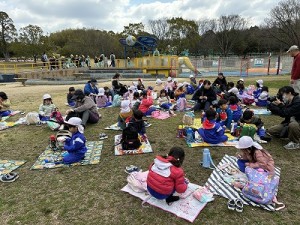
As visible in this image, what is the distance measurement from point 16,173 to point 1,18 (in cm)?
5087

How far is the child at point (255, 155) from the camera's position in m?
3.84

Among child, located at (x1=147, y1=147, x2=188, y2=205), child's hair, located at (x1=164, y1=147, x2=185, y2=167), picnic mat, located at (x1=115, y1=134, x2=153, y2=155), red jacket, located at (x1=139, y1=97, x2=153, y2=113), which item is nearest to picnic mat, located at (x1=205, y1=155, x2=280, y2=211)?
child, located at (x1=147, y1=147, x2=188, y2=205)

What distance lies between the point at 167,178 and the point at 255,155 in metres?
1.64

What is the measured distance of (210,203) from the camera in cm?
361

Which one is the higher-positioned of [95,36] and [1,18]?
[1,18]

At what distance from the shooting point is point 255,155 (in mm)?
3969

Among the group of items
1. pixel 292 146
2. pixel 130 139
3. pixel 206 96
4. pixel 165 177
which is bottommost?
pixel 292 146

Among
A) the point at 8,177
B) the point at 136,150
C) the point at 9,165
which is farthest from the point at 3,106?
the point at 136,150

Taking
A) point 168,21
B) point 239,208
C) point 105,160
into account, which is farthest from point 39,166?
point 168,21

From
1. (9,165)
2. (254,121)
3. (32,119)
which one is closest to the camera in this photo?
(9,165)

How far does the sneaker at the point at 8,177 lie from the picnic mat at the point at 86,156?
38 centimetres

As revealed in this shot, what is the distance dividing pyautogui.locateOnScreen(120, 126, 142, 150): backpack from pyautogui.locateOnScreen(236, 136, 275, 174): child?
2435mm

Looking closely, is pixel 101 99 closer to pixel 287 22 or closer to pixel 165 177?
pixel 165 177

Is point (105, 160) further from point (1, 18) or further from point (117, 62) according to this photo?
point (1, 18)
